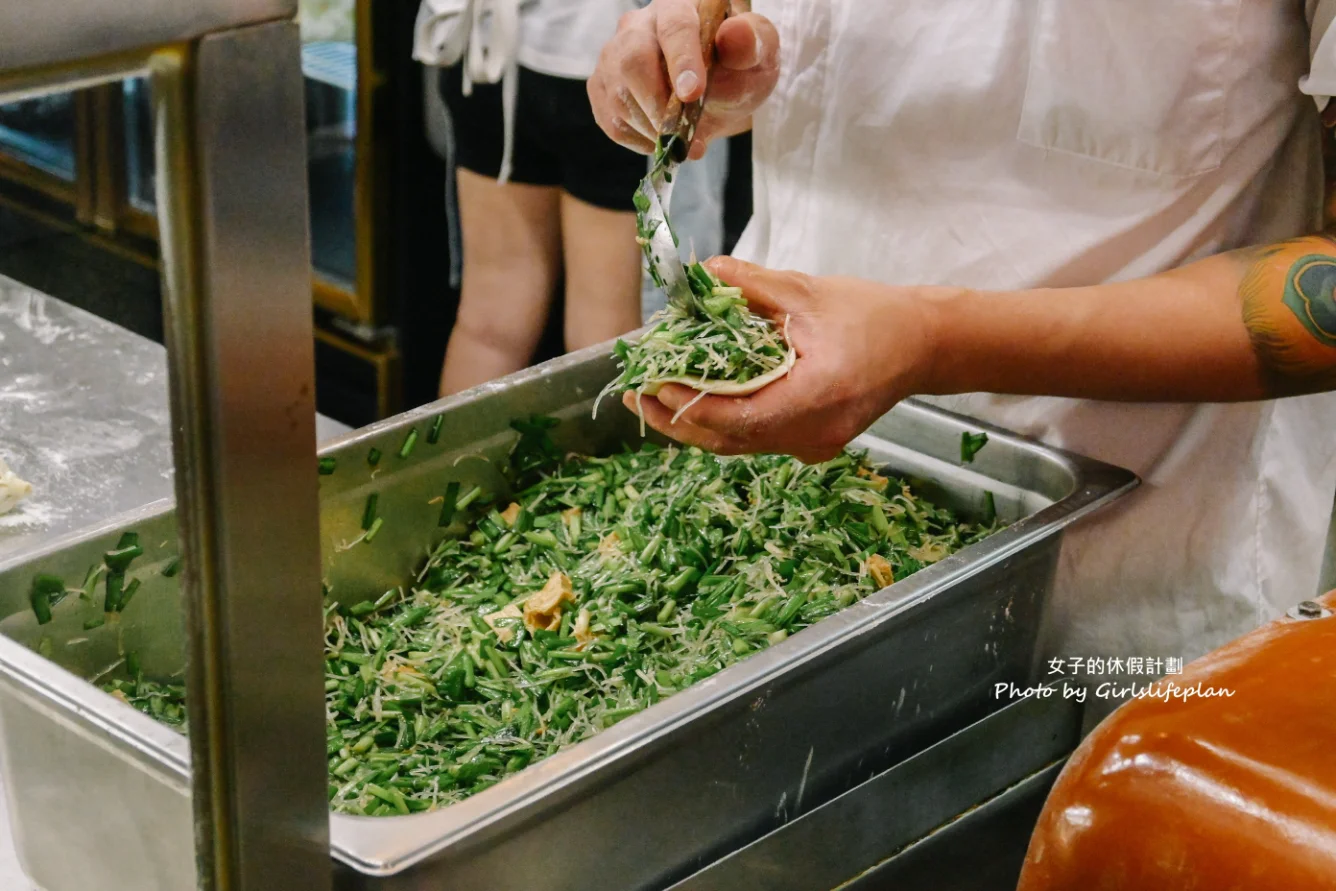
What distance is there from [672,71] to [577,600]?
1.92 feet

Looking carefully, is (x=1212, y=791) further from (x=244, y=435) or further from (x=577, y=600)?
(x=577, y=600)

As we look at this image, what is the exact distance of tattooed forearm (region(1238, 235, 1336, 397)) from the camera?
1383 mm

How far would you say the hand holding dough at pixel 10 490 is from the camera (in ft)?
5.57

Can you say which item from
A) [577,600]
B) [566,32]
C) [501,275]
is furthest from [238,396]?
[501,275]

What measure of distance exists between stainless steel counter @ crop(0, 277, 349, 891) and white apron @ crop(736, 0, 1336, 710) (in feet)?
2.46

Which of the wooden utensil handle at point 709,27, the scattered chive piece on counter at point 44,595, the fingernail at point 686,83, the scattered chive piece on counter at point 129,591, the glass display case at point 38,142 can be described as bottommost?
the scattered chive piece on counter at point 129,591

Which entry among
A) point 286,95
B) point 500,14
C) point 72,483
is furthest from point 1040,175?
point 500,14

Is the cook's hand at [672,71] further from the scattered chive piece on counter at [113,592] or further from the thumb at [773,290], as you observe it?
the scattered chive piece on counter at [113,592]

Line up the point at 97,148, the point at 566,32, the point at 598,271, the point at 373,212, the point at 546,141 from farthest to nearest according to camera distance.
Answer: the point at 373,212 → the point at 598,271 → the point at 546,141 → the point at 566,32 → the point at 97,148

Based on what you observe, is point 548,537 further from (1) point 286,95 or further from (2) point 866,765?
(1) point 286,95

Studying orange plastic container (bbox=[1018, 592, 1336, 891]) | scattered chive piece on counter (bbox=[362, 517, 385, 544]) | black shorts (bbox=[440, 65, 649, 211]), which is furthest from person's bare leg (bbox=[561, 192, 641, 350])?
orange plastic container (bbox=[1018, 592, 1336, 891])

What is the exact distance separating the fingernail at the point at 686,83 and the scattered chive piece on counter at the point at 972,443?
55cm

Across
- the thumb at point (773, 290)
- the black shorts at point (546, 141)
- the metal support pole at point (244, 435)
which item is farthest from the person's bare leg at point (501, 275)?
the metal support pole at point (244, 435)

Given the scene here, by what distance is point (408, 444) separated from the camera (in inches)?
61.0
